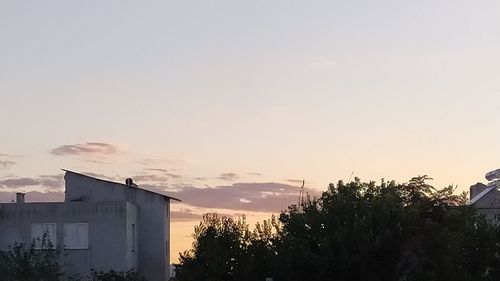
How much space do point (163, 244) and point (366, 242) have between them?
47.1 feet

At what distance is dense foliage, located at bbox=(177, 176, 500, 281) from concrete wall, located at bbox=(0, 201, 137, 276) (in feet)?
25.8

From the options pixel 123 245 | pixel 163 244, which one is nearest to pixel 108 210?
pixel 123 245

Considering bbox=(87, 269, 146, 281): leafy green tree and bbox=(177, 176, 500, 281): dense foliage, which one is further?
bbox=(87, 269, 146, 281): leafy green tree

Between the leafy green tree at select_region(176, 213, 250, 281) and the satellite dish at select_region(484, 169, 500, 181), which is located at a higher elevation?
the satellite dish at select_region(484, 169, 500, 181)

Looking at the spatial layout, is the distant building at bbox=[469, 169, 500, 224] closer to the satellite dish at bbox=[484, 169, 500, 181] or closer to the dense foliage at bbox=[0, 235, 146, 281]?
the satellite dish at bbox=[484, 169, 500, 181]

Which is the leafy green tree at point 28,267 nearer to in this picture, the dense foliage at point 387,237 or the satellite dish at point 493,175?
the dense foliage at point 387,237


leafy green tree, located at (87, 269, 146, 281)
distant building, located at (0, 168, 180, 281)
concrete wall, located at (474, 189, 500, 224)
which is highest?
concrete wall, located at (474, 189, 500, 224)

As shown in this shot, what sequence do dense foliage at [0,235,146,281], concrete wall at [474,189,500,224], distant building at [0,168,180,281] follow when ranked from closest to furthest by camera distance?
dense foliage at [0,235,146,281]
distant building at [0,168,180,281]
concrete wall at [474,189,500,224]

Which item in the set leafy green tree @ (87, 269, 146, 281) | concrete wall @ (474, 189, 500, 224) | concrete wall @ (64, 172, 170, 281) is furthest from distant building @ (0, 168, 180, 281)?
concrete wall @ (474, 189, 500, 224)

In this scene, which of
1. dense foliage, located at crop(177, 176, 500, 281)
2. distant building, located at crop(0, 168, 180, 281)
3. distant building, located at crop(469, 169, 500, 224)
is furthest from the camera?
distant building, located at crop(469, 169, 500, 224)

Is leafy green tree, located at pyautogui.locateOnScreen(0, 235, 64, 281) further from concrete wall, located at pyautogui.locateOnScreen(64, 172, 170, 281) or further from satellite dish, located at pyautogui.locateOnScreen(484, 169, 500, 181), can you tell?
satellite dish, located at pyautogui.locateOnScreen(484, 169, 500, 181)

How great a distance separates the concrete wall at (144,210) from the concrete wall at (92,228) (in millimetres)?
3777

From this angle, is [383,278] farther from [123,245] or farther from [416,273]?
[123,245]

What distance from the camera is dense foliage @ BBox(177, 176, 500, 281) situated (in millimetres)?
43844
